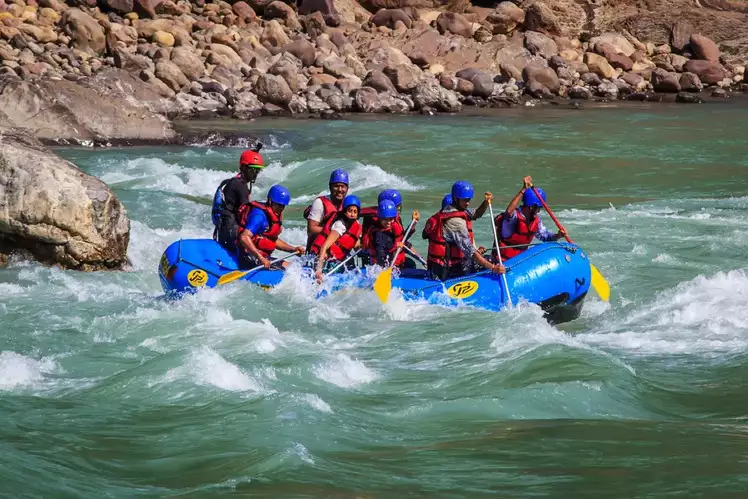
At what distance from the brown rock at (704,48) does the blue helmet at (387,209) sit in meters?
25.1

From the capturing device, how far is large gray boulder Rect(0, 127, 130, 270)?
9.89 m

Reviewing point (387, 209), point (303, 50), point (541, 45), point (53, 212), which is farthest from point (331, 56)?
point (387, 209)

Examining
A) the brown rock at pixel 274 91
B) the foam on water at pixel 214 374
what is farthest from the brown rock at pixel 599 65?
the foam on water at pixel 214 374

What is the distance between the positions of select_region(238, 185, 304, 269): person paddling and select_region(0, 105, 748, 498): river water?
39cm

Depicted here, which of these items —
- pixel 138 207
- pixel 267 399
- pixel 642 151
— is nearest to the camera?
pixel 267 399

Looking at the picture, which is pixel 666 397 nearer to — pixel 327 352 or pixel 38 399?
pixel 327 352

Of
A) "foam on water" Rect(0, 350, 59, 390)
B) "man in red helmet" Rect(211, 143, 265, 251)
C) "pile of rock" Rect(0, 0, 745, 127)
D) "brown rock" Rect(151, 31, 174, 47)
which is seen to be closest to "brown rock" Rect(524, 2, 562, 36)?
"pile of rock" Rect(0, 0, 745, 127)

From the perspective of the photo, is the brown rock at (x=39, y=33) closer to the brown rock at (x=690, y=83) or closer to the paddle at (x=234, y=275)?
the brown rock at (x=690, y=83)

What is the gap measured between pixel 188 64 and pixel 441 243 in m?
17.4

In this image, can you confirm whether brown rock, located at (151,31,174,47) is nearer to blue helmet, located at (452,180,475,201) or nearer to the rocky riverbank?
the rocky riverbank

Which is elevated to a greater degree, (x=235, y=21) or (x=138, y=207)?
(x=235, y=21)

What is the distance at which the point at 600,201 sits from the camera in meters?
15.2

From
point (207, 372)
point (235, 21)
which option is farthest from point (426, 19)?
point (207, 372)

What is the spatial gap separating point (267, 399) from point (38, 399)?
1.43m
